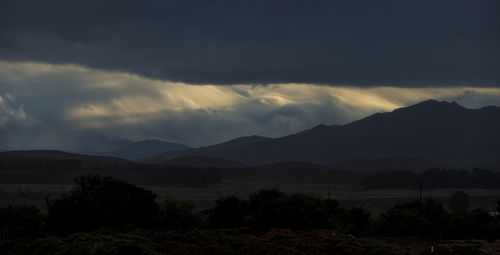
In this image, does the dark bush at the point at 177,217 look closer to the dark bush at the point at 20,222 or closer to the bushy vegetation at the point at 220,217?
the bushy vegetation at the point at 220,217

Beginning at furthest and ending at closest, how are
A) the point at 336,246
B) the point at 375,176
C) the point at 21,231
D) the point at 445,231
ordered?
1. the point at 375,176
2. the point at 445,231
3. the point at 21,231
4. the point at 336,246

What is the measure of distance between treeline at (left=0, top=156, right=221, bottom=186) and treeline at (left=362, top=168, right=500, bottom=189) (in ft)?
151

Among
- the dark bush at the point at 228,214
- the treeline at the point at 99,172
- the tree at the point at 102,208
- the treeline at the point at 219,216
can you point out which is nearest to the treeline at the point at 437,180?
the treeline at the point at 99,172

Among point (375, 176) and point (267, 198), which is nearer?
point (267, 198)

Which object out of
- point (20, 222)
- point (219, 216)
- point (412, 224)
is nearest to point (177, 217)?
point (219, 216)

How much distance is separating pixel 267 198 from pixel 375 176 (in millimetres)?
128676

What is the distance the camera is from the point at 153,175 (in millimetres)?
183125

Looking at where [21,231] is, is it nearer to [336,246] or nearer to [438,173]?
[336,246]

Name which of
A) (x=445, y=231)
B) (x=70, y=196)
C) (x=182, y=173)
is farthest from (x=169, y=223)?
(x=182, y=173)

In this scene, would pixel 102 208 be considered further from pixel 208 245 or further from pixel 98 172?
pixel 98 172

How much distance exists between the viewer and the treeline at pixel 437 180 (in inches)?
6739

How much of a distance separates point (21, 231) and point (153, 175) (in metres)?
137

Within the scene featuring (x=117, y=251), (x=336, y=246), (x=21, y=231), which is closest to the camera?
(x=117, y=251)

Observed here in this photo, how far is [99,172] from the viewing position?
179m
